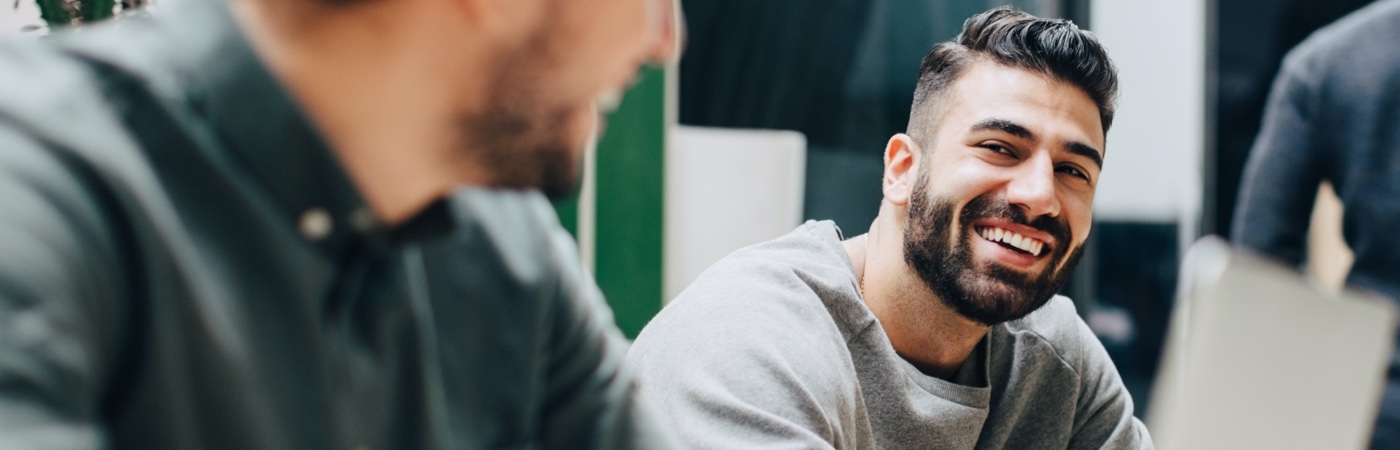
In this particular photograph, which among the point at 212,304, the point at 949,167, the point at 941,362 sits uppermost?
the point at 212,304

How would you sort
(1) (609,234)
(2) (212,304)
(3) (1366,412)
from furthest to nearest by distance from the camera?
(1) (609,234)
(2) (212,304)
(3) (1366,412)

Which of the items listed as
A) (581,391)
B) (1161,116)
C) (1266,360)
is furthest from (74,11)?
(1161,116)

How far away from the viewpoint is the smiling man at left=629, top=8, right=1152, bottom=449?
1.10m

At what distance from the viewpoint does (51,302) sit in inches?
18.7

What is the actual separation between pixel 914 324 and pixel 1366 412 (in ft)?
2.71

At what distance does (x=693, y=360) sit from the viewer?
3.51 ft

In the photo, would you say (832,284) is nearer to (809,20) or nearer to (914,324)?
(914,324)

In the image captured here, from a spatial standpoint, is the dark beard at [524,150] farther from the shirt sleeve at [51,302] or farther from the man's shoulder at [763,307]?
the man's shoulder at [763,307]

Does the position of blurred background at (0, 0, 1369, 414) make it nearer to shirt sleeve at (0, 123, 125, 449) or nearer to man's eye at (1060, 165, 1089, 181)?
man's eye at (1060, 165, 1089, 181)

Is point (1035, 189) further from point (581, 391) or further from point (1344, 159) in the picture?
point (581, 391)

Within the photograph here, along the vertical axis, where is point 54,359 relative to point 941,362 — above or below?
above

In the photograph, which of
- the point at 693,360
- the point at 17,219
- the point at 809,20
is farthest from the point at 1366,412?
the point at 809,20

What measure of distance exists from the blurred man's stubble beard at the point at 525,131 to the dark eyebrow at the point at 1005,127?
629 mm

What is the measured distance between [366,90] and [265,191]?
73 mm
